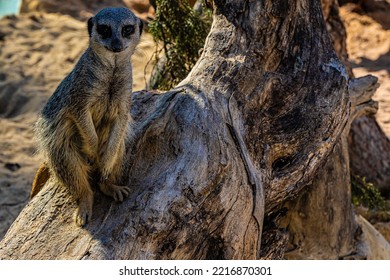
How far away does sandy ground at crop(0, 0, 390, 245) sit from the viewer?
4.45 m

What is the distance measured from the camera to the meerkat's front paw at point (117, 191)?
2.52 m

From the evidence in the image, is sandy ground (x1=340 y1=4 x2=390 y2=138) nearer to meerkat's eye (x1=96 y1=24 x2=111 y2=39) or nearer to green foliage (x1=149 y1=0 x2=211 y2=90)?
green foliage (x1=149 y1=0 x2=211 y2=90)

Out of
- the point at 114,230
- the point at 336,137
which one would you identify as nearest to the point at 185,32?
the point at 336,137

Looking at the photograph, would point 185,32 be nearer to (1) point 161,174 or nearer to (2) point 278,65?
(2) point 278,65

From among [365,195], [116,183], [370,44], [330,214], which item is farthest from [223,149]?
[370,44]

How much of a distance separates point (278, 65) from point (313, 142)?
420mm

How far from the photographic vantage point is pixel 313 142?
3008mm

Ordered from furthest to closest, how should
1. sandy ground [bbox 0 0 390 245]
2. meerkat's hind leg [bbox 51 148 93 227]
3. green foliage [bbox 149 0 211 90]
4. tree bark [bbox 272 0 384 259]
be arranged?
sandy ground [bbox 0 0 390 245] < green foliage [bbox 149 0 211 90] < tree bark [bbox 272 0 384 259] < meerkat's hind leg [bbox 51 148 93 227]

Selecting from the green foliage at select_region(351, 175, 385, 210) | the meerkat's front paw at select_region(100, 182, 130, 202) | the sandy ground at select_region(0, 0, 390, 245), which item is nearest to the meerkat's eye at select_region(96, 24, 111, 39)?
the meerkat's front paw at select_region(100, 182, 130, 202)

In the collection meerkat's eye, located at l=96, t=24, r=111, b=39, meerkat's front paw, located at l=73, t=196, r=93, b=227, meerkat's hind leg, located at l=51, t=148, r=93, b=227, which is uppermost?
meerkat's eye, located at l=96, t=24, r=111, b=39

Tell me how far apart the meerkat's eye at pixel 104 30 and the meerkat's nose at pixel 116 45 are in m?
0.05

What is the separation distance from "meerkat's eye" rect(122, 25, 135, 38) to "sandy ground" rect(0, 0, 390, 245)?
5.92 ft

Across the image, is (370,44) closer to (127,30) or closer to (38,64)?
(38,64)

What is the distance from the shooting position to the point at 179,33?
13.1ft
